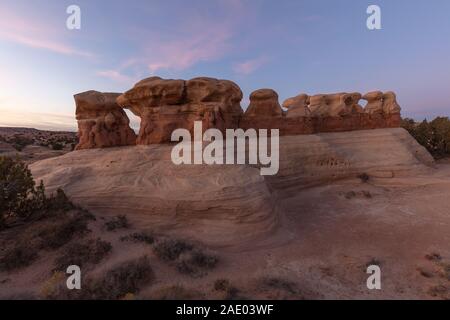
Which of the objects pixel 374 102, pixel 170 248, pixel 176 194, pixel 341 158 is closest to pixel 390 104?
pixel 374 102

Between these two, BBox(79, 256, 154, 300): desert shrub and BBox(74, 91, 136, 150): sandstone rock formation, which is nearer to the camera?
BBox(79, 256, 154, 300): desert shrub

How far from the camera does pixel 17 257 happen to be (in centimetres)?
580

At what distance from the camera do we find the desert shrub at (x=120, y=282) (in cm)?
480

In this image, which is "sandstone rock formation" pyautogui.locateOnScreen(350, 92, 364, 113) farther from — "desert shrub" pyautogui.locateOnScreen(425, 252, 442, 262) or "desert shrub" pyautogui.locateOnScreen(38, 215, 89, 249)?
"desert shrub" pyautogui.locateOnScreen(38, 215, 89, 249)

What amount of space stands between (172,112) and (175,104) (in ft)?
1.61

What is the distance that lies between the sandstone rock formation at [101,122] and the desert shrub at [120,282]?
817cm

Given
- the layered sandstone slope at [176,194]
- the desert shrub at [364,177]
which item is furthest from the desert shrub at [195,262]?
the desert shrub at [364,177]

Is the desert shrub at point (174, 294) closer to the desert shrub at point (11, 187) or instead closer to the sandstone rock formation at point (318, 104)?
the desert shrub at point (11, 187)

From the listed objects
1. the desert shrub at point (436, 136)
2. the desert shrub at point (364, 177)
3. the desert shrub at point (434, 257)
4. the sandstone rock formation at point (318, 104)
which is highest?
the sandstone rock formation at point (318, 104)

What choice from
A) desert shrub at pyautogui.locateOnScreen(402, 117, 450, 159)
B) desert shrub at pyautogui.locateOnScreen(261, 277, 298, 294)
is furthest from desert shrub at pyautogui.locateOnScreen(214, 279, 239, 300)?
desert shrub at pyautogui.locateOnScreen(402, 117, 450, 159)

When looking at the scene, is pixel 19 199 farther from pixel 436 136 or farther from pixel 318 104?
pixel 436 136

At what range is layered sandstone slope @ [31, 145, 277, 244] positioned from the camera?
24.7 ft

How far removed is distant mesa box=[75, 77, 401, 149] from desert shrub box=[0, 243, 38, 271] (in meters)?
6.36
